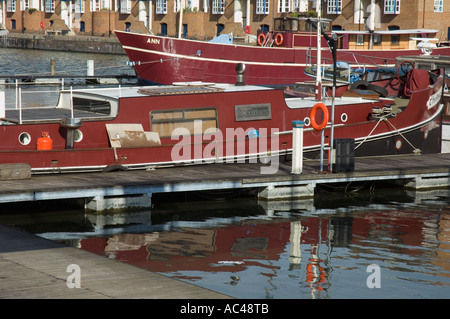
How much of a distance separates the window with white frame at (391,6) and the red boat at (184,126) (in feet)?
167

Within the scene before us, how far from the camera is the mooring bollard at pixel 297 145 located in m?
20.9

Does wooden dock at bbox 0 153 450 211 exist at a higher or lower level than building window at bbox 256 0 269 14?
lower

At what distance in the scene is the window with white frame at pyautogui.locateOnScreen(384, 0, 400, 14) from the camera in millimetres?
74938

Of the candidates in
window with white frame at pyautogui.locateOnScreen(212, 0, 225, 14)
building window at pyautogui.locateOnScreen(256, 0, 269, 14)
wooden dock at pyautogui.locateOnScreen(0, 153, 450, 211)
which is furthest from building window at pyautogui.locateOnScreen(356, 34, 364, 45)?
wooden dock at pyautogui.locateOnScreen(0, 153, 450, 211)

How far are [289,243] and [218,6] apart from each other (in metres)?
73.5

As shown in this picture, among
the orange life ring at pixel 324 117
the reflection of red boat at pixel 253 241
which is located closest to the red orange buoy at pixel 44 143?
the reflection of red boat at pixel 253 241

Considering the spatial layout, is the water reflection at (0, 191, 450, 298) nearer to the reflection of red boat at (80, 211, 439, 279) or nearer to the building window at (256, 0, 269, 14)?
the reflection of red boat at (80, 211, 439, 279)

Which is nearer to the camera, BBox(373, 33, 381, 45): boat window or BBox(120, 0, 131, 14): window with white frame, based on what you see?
BBox(373, 33, 381, 45): boat window

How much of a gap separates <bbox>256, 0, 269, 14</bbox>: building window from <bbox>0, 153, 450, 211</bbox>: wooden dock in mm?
61590

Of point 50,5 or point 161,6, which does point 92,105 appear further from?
point 50,5

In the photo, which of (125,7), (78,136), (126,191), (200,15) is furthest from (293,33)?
(125,7)

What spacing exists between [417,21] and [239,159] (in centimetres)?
5522
